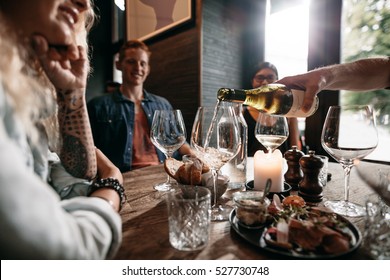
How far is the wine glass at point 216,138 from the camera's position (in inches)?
28.3

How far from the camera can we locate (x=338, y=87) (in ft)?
3.64

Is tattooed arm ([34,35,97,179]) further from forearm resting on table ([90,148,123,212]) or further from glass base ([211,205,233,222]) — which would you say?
glass base ([211,205,233,222])

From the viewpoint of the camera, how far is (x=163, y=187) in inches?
35.6

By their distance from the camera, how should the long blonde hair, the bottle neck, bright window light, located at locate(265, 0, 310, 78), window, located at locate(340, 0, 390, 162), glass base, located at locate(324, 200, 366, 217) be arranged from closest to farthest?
the long blonde hair, glass base, located at locate(324, 200, 366, 217), the bottle neck, window, located at locate(340, 0, 390, 162), bright window light, located at locate(265, 0, 310, 78)

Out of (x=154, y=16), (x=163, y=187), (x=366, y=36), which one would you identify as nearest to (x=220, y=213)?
(x=163, y=187)

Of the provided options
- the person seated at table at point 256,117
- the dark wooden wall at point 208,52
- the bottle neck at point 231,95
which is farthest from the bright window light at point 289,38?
the bottle neck at point 231,95

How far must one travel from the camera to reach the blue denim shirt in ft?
6.35

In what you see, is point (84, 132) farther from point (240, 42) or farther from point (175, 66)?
point (240, 42)

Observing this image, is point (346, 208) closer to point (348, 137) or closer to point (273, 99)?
point (348, 137)

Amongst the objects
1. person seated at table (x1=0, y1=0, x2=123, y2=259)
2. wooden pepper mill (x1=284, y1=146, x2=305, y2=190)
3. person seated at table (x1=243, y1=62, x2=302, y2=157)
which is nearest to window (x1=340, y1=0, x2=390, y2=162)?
person seated at table (x1=243, y1=62, x2=302, y2=157)
